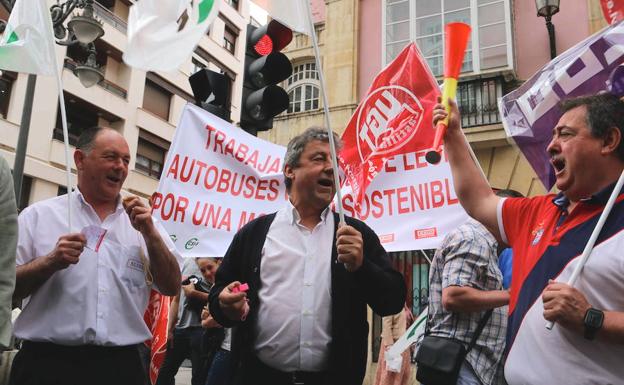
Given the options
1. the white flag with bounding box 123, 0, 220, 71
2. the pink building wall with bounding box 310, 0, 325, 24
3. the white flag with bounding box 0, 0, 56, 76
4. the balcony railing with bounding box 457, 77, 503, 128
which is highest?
the pink building wall with bounding box 310, 0, 325, 24

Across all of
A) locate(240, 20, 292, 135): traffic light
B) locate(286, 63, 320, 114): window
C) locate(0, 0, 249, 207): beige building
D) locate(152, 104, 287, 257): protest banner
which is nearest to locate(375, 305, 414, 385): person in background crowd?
locate(152, 104, 287, 257): protest banner

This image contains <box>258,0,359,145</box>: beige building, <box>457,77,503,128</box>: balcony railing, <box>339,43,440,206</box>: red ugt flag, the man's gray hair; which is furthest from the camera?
<box>258,0,359,145</box>: beige building

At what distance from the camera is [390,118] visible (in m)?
5.69

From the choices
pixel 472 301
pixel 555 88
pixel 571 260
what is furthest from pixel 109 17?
pixel 571 260

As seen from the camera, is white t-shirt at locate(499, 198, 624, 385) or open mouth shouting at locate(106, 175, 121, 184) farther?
open mouth shouting at locate(106, 175, 121, 184)

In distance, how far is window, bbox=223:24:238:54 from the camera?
31.3 meters

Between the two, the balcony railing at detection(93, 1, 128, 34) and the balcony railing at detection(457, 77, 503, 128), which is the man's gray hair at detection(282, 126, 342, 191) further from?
the balcony railing at detection(93, 1, 128, 34)

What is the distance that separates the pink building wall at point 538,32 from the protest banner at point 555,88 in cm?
767

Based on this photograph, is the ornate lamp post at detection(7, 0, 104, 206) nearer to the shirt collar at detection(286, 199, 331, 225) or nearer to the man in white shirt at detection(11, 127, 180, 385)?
→ the man in white shirt at detection(11, 127, 180, 385)

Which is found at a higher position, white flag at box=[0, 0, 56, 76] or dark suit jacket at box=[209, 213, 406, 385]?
white flag at box=[0, 0, 56, 76]

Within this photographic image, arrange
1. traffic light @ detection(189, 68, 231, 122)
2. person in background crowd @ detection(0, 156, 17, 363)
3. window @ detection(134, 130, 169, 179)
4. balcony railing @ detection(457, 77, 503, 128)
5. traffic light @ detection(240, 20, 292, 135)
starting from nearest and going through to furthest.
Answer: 1. person in background crowd @ detection(0, 156, 17, 363)
2. traffic light @ detection(240, 20, 292, 135)
3. traffic light @ detection(189, 68, 231, 122)
4. balcony railing @ detection(457, 77, 503, 128)
5. window @ detection(134, 130, 169, 179)

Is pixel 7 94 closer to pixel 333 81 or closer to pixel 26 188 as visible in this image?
pixel 26 188

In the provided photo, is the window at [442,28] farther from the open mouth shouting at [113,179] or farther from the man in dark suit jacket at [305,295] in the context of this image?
the open mouth shouting at [113,179]

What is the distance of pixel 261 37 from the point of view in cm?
541
